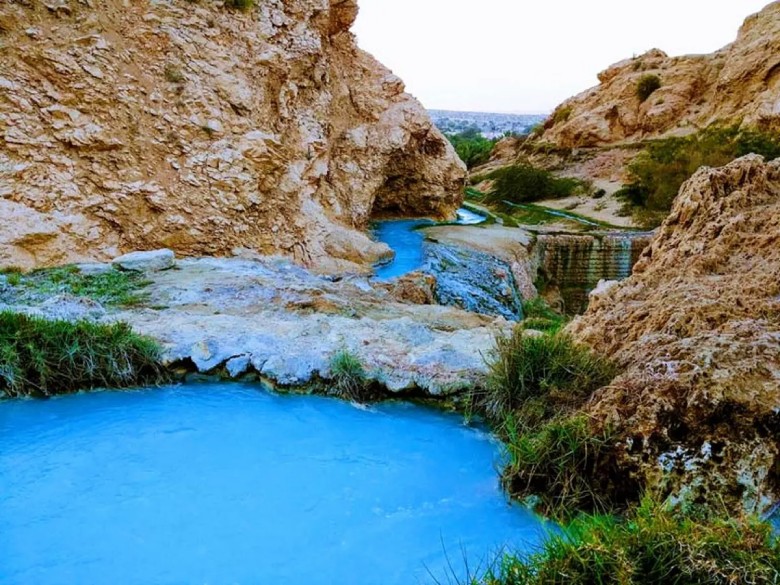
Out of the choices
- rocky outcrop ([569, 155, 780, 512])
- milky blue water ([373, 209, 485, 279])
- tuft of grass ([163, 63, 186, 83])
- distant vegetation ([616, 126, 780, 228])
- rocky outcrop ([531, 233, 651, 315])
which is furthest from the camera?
distant vegetation ([616, 126, 780, 228])

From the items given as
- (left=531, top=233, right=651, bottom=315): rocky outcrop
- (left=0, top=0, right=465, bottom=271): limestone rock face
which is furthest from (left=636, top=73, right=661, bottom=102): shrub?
(left=0, top=0, right=465, bottom=271): limestone rock face

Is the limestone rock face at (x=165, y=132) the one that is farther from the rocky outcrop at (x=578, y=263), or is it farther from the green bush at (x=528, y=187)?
the green bush at (x=528, y=187)

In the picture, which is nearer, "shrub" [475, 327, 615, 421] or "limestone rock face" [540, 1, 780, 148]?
"shrub" [475, 327, 615, 421]

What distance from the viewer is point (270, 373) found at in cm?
602

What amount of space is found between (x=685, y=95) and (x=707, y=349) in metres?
38.5

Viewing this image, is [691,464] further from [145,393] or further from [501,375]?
[145,393]

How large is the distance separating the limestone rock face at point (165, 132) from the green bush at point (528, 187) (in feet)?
61.1

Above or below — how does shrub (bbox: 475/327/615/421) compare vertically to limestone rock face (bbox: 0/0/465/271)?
below

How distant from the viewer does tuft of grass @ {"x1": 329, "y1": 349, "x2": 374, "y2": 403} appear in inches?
227

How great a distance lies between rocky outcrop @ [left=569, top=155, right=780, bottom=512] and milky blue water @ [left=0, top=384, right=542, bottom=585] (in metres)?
1.03

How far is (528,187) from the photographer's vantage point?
32.8m

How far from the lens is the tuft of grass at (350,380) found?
227 inches

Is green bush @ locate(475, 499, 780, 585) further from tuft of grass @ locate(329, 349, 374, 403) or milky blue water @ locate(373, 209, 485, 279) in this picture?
milky blue water @ locate(373, 209, 485, 279)

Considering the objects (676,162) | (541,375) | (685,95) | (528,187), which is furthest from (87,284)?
(685,95)
